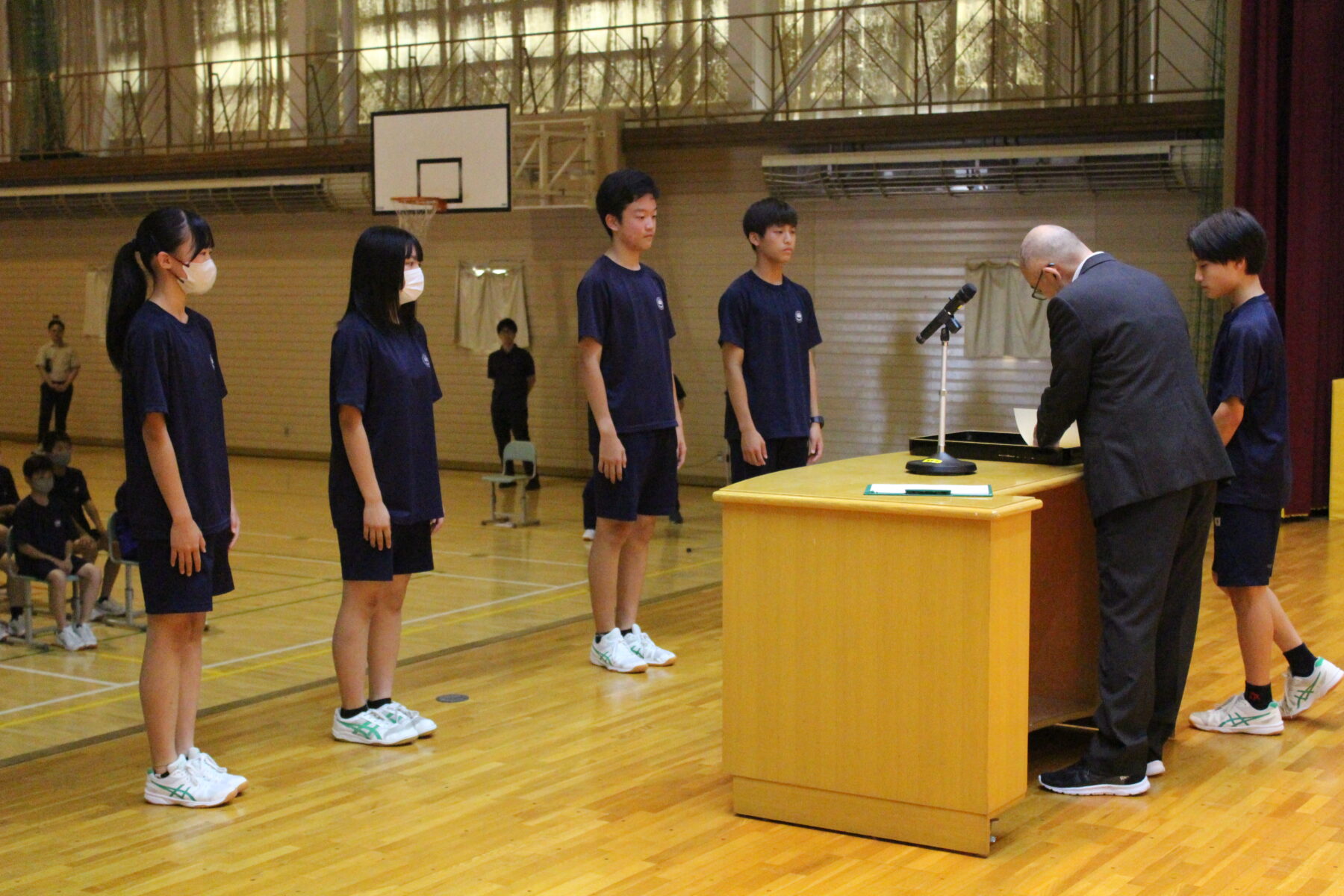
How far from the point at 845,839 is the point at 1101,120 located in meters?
8.49

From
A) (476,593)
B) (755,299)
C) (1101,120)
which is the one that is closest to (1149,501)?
(755,299)

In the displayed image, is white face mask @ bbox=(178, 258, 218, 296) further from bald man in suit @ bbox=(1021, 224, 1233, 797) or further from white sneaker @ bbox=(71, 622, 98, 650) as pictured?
white sneaker @ bbox=(71, 622, 98, 650)

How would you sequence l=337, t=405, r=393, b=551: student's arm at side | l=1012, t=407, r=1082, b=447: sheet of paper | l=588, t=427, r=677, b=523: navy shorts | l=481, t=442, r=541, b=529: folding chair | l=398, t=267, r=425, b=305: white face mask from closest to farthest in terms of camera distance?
l=1012, t=407, r=1082, b=447: sheet of paper → l=337, t=405, r=393, b=551: student's arm at side → l=398, t=267, r=425, b=305: white face mask → l=588, t=427, r=677, b=523: navy shorts → l=481, t=442, r=541, b=529: folding chair

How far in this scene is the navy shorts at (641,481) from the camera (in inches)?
212

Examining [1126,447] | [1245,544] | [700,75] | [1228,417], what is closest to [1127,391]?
[1126,447]

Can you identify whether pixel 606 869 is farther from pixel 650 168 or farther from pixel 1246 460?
pixel 650 168

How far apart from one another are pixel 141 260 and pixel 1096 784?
3.07 m

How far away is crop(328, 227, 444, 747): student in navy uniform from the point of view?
4289 mm

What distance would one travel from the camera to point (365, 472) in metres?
4.27

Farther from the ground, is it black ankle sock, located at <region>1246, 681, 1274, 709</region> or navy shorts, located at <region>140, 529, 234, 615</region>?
navy shorts, located at <region>140, 529, 234, 615</region>

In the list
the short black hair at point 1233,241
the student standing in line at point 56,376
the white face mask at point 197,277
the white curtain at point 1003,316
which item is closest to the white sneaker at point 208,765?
the white face mask at point 197,277

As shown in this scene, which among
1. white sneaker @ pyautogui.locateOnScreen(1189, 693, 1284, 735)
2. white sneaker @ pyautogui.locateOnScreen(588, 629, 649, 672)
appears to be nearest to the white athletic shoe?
white sneaker @ pyautogui.locateOnScreen(588, 629, 649, 672)

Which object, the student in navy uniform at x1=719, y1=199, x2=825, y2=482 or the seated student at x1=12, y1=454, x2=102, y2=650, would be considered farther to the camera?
the seated student at x1=12, y1=454, x2=102, y2=650

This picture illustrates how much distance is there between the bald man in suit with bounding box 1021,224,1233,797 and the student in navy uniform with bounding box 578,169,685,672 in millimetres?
1791
